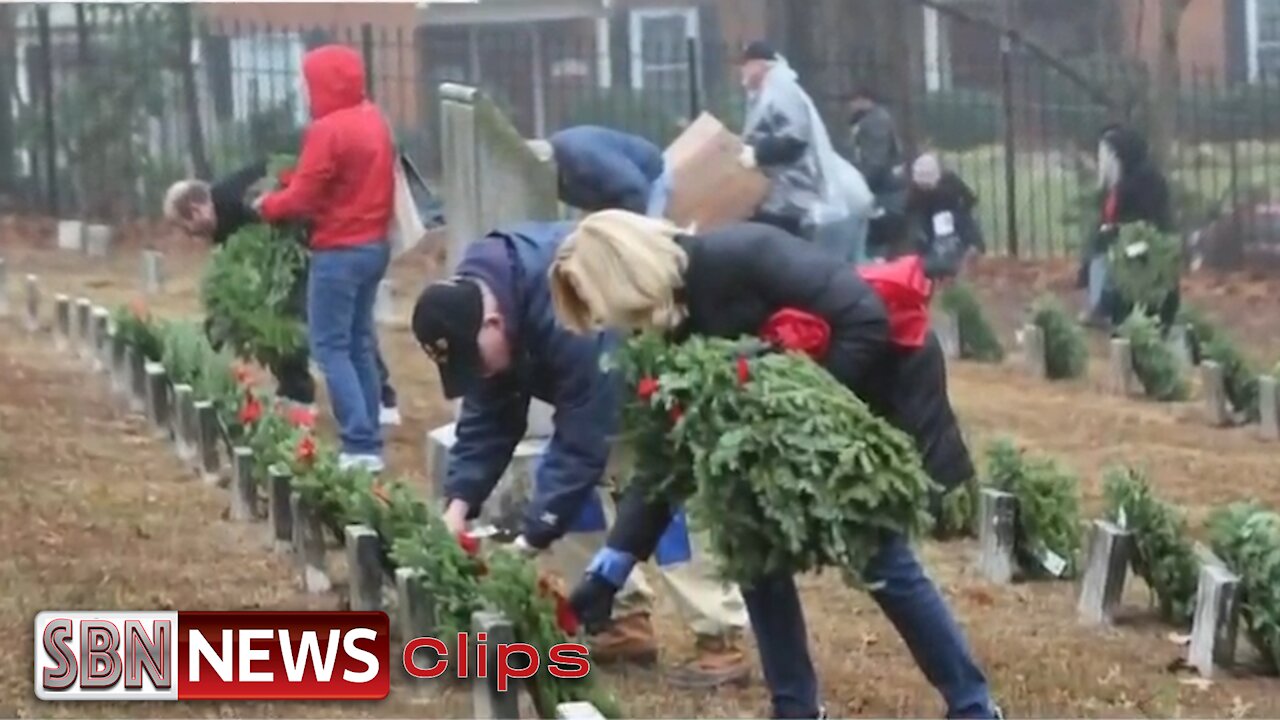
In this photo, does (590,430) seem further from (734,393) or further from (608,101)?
(608,101)

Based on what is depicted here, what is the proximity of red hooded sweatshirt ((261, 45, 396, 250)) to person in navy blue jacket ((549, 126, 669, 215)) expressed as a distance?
1308 millimetres

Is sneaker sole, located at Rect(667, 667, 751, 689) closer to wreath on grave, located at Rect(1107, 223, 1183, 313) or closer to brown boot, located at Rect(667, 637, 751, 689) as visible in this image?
brown boot, located at Rect(667, 637, 751, 689)

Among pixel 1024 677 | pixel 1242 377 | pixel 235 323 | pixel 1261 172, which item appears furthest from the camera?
pixel 1261 172

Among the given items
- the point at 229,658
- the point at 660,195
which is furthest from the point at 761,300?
the point at 660,195

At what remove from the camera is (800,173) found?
12406 mm

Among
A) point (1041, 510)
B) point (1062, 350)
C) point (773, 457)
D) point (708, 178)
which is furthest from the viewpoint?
point (1062, 350)

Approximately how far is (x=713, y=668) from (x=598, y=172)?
6.88ft

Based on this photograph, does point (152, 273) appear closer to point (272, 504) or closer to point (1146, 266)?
point (1146, 266)

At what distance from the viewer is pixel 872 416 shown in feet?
19.7

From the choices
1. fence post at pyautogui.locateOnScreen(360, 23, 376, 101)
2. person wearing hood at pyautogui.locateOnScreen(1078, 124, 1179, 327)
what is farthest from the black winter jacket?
fence post at pyautogui.locateOnScreen(360, 23, 376, 101)

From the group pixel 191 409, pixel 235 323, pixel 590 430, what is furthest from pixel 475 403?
pixel 235 323

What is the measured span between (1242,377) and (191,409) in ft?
15.9

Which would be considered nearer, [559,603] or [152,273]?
[559,603]

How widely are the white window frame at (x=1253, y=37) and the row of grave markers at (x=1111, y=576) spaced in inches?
693
